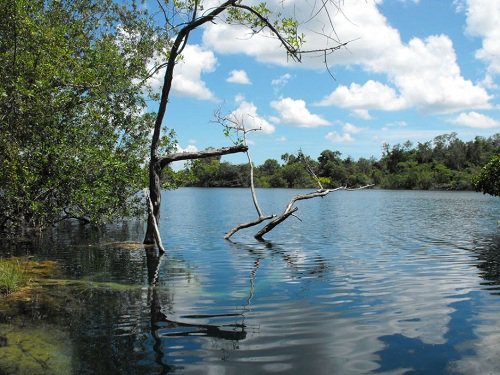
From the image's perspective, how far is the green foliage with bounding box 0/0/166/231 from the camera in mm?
17297

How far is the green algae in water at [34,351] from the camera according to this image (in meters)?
7.64

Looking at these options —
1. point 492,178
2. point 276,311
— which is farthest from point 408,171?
point 276,311

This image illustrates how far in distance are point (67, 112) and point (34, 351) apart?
54.7 ft

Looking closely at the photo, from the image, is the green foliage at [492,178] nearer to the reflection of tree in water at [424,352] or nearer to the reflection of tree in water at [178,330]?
the reflection of tree in water at [424,352]

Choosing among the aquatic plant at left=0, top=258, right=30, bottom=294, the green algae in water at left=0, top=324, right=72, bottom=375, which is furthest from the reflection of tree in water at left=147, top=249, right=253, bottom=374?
the aquatic plant at left=0, top=258, right=30, bottom=294

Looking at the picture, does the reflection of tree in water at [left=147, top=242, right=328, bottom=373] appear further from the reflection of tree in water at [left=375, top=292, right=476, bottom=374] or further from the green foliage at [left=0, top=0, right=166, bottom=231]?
the green foliage at [left=0, top=0, right=166, bottom=231]

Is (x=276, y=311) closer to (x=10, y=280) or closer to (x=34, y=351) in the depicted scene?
(x=34, y=351)

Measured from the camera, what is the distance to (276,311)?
460 inches

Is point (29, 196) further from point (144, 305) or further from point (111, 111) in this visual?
point (144, 305)

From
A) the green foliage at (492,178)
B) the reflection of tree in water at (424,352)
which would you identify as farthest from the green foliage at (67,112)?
the green foliage at (492,178)

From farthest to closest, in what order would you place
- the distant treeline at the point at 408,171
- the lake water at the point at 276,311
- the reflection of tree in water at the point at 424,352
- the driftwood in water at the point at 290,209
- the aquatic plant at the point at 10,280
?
the distant treeline at the point at 408,171 → the driftwood in water at the point at 290,209 → the aquatic plant at the point at 10,280 → the lake water at the point at 276,311 → the reflection of tree in water at the point at 424,352

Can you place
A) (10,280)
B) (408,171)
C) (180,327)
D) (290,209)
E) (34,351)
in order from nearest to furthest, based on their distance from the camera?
(34,351), (180,327), (10,280), (290,209), (408,171)

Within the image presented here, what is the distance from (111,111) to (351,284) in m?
20.1

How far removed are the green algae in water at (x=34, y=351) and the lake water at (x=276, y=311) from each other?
167 mm
